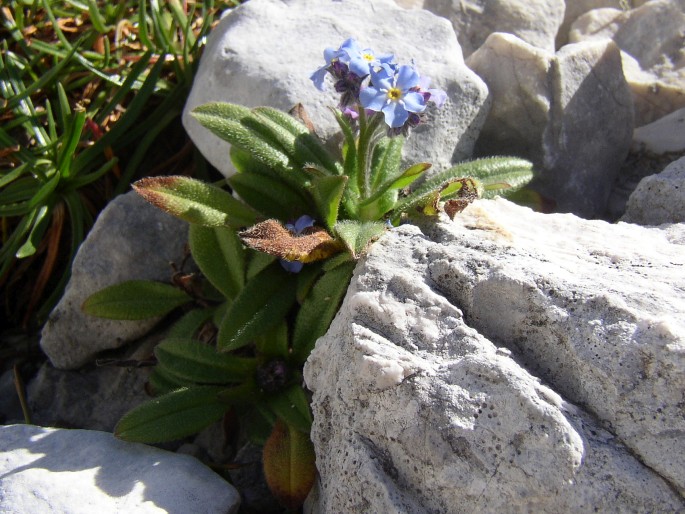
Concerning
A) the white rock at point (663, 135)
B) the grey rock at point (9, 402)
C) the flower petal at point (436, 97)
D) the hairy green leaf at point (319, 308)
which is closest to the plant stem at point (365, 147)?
the flower petal at point (436, 97)

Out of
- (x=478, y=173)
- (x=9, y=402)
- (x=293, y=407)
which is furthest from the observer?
(x=9, y=402)

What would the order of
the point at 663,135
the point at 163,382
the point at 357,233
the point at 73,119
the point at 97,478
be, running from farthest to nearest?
the point at 663,135 → the point at 73,119 → the point at 163,382 → the point at 357,233 → the point at 97,478

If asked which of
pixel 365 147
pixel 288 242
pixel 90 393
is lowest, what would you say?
pixel 90 393

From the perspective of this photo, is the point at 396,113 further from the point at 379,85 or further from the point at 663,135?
the point at 663,135

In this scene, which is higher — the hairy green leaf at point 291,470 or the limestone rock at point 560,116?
the limestone rock at point 560,116

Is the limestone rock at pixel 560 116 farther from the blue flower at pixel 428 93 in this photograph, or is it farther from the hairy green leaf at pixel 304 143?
the hairy green leaf at pixel 304 143

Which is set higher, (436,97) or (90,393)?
(436,97)

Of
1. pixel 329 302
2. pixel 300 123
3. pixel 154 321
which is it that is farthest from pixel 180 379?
pixel 300 123

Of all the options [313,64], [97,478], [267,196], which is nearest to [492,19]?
[313,64]

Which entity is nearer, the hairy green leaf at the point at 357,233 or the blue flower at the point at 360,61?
the hairy green leaf at the point at 357,233
